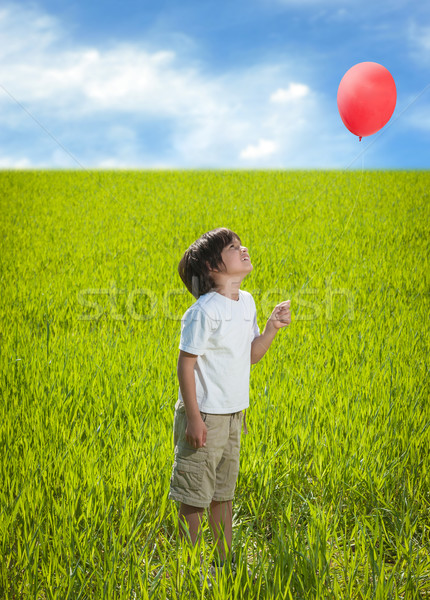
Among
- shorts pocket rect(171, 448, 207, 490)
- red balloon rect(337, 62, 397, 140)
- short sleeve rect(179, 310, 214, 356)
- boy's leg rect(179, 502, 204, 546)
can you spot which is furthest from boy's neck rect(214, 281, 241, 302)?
red balloon rect(337, 62, 397, 140)

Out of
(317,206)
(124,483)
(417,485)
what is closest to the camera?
(124,483)

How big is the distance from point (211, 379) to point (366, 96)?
9.10 feet

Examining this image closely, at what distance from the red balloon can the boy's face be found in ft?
8.01

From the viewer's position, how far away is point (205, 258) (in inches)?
65.5

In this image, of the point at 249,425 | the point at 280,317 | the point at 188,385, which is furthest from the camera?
the point at 249,425

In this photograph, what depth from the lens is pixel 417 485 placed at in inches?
84.8

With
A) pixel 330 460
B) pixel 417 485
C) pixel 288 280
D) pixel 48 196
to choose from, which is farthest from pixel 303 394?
pixel 48 196

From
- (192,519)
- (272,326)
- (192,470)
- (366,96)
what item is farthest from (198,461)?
(366,96)

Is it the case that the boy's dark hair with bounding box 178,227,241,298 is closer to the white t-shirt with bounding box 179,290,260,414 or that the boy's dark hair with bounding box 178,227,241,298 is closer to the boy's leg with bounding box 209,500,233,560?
the white t-shirt with bounding box 179,290,260,414

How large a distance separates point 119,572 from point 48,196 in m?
12.0

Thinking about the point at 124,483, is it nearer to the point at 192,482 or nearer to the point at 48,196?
the point at 192,482

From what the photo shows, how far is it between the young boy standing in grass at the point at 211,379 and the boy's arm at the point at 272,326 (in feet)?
0.30

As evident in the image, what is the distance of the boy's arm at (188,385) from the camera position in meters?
1.55

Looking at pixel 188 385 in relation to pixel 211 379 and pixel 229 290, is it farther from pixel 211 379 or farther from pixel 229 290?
pixel 229 290
